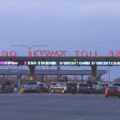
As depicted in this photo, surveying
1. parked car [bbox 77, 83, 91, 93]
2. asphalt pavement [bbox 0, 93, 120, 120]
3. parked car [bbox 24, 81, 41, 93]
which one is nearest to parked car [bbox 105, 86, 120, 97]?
parked car [bbox 77, 83, 91, 93]

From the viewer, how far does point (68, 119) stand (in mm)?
17766

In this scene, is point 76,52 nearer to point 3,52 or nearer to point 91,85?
point 3,52

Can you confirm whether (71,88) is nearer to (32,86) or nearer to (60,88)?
(60,88)

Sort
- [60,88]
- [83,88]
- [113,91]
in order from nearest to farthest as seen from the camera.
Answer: [113,91] → [60,88] → [83,88]

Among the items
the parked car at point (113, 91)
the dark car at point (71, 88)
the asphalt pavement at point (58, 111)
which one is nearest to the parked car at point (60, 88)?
the dark car at point (71, 88)

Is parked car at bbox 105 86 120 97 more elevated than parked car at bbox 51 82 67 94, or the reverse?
parked car at bbox 51 82 67 94

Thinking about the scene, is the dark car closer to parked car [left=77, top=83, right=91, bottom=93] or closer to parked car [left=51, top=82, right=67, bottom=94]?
parked car [left=77, top=83, right=91, bottom=93]

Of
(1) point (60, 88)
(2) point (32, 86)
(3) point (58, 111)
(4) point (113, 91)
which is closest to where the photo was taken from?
(3) point (58, 111)

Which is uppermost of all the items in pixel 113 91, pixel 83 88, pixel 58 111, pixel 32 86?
pixel 32 86

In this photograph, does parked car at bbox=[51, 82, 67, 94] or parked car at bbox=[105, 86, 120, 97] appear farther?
parked car at bbox=[51, 82, 67, 94]

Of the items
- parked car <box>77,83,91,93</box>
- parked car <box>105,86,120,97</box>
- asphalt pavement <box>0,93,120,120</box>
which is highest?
parked car <box>77,83,91,93</box>

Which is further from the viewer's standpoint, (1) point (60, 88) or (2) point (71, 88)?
(2) point (71, 88)

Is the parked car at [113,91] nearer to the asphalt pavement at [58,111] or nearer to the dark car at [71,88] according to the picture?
the asphalt pavement at [58,111]

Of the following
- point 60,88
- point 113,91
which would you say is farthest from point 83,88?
point 113,91
